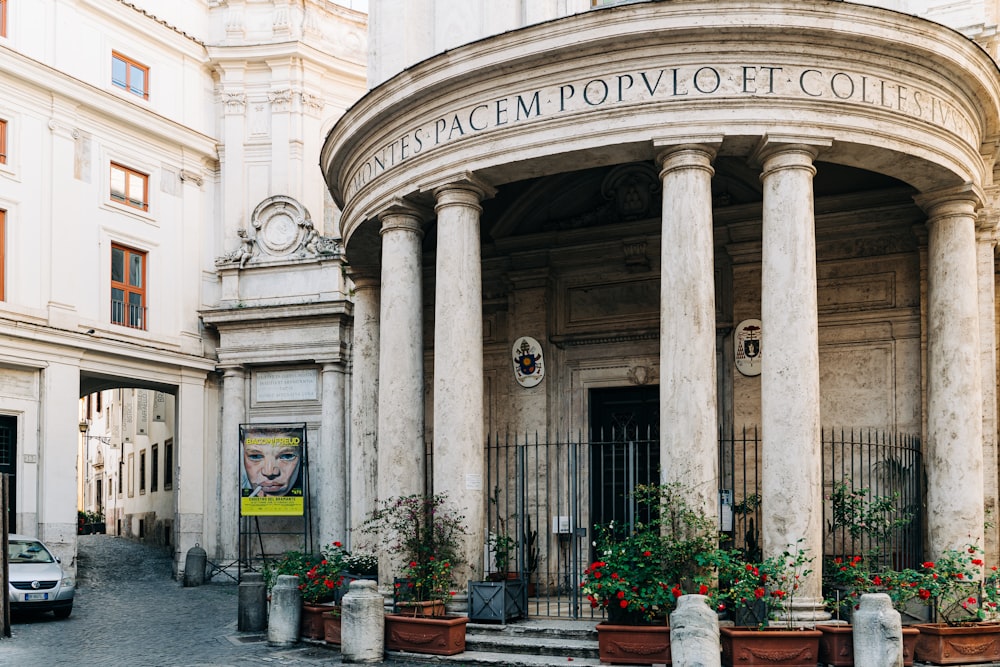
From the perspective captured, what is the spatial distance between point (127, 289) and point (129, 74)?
5129mm

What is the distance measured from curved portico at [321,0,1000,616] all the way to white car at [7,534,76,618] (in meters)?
7.14

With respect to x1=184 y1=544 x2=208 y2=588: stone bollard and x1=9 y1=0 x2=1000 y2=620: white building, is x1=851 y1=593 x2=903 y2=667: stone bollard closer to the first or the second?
x1=9 y1=0 x2=1000 y2=620: white building

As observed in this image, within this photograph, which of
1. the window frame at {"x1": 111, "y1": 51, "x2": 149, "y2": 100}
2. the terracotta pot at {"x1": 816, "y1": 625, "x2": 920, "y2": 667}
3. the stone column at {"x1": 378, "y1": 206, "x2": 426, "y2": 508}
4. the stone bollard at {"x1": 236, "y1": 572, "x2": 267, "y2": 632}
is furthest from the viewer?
the window frame at {"x1": 111, "y1": 51, "x2": 149, "y2": 100}

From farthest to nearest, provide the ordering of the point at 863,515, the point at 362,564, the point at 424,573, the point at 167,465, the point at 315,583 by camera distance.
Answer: the point at 167,465, the point at 362,564, the point at 315,583, the point at 863,515, the point at 424,573

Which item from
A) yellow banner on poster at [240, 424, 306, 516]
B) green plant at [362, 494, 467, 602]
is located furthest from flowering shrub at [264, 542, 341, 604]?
yellow banner on poster at [240, 424, 306, 516]

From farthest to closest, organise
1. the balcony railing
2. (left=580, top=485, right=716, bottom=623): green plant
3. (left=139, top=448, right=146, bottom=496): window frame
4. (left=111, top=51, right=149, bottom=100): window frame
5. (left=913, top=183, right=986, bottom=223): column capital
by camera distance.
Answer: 1. (left=139, top=448, right=146, bottom=496): window frame
2. (left=111, top=51, right=149, bottom=100): window frame
3. the balcony railing
4. (left=913, top=183, right=986, bottom=223): column capital
5. (left=580, top=485, right=716, bottom=623): green plant

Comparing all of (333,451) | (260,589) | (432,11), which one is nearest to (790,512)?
(260,589)

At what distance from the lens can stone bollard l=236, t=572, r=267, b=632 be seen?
50.9ft

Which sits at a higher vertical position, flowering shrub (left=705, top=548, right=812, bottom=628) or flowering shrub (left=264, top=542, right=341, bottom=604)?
flowering shrub (left=705, top=548, right=812, bottom=628)

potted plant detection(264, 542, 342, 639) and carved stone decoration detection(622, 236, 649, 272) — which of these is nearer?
potted plant detection(264, 542, 342, 639)

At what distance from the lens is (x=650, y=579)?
453 inches

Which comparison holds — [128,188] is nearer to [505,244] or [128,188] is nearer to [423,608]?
[505,244]

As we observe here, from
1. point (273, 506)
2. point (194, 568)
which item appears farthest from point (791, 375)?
point (194, 568)

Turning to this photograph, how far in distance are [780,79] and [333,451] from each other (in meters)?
15.5
